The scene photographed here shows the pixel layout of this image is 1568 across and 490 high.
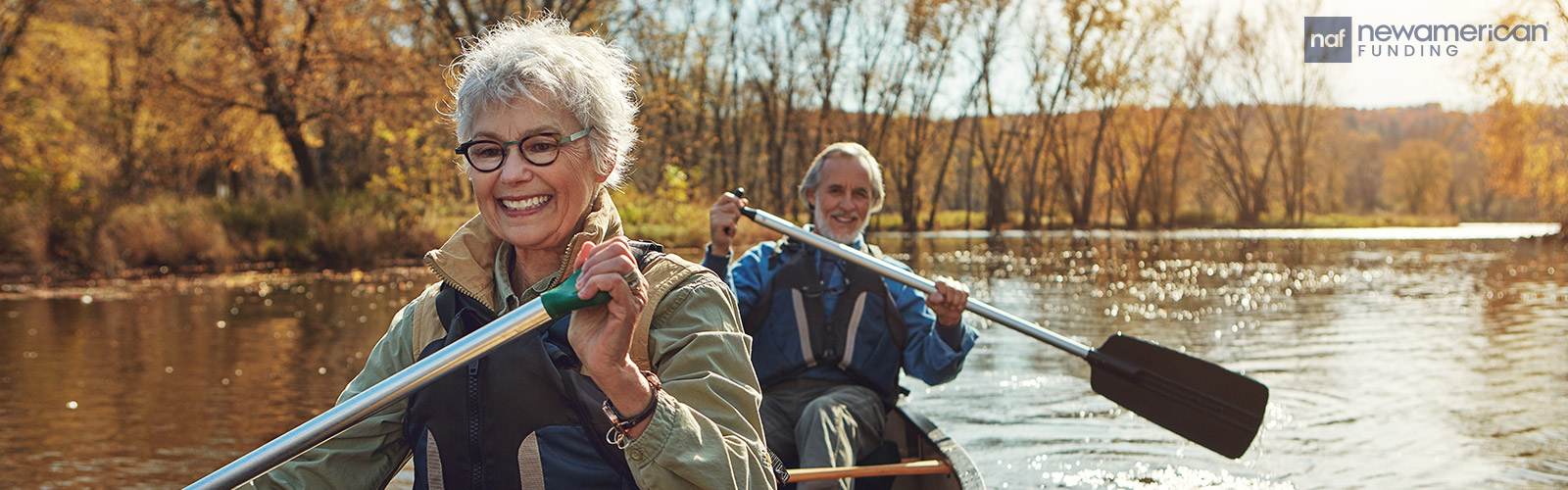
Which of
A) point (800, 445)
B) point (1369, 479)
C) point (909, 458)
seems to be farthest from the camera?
point (1369, 479)

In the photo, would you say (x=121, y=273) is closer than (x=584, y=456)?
No

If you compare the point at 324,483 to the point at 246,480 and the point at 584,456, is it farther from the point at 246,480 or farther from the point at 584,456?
the point at 584,456

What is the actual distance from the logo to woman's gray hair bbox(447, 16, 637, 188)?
908 inches

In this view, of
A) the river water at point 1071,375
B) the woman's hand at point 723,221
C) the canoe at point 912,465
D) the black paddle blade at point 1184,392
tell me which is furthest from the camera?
the river water at point 1071,375

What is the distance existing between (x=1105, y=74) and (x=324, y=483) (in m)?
28.9

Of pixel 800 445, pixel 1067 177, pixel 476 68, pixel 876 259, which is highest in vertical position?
pixel 1067 177

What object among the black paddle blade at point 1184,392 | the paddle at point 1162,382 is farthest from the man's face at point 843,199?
the black paddle blade at point 1184,392

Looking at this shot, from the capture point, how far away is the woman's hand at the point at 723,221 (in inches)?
129

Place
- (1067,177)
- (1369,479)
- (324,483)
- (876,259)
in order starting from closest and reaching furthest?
(324,483), (876,259), (1369,479), (1067,177)

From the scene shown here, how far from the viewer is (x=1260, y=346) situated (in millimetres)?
7809

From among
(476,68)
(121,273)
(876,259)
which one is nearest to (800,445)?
(876,259)

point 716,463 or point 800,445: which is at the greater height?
point 716,463

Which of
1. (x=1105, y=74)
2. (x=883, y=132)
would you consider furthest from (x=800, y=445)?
(x=1105, y=74)

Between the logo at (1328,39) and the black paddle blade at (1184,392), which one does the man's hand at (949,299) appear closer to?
the black paddle blade at (1184,392)
